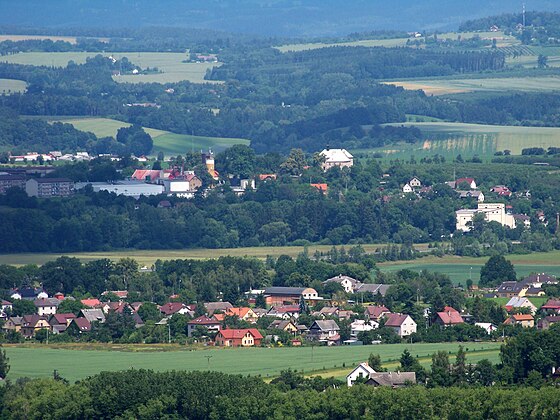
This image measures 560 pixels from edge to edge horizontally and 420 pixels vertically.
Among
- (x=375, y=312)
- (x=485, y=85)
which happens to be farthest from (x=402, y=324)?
(x=485, y=85)

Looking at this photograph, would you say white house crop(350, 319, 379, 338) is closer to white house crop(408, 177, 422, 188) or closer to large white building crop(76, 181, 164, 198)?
large white building crop(76, 181, 164, 198)

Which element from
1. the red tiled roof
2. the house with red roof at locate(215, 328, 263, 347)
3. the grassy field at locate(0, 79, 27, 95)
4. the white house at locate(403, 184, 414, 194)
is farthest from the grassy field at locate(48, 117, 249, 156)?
the house with red roof at locate(215, 328, 263, 347)

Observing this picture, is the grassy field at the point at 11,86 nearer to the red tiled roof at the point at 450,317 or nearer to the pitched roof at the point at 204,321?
the pitched roof at the point at 204,321

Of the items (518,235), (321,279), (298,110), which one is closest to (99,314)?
(321,279)

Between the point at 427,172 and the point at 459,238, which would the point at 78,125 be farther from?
the point at 459,238

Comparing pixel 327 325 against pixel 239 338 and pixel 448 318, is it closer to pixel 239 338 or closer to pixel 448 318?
pixel 239 338
